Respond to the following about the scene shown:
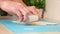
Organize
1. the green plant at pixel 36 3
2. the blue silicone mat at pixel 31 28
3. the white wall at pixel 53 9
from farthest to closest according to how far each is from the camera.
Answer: the green plant at pixel 36 3 → the white wall at pixel 53 9 → the blue silicone mat at pixel 31 28

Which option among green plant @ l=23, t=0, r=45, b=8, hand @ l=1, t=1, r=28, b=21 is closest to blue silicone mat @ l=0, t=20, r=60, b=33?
hand @ l=1, t=1, r=28, b=21

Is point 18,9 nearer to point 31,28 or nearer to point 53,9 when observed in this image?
point 31,28

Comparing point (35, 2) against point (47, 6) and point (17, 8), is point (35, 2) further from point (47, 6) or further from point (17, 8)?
point (17, 8)

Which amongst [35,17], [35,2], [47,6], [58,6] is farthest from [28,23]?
[47,6]

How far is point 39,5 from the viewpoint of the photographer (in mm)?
1979

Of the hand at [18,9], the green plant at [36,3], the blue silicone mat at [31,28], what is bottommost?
the green plant at [36,3]

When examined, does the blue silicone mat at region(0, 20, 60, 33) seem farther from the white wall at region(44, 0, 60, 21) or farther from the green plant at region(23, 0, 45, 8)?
the green plant at region(23, 0, 45, 8)

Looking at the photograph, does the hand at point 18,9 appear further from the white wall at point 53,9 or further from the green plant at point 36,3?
the green plant at point 36,3

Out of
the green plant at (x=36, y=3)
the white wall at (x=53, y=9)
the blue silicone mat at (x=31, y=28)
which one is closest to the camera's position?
the blue silicone mat at (x=31, y=28)

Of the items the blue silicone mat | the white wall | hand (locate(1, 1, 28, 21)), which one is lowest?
the white wall

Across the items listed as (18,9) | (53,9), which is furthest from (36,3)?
(18,9)

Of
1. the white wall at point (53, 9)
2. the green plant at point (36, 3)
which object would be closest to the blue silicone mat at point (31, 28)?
the white wall at point (53, 9)

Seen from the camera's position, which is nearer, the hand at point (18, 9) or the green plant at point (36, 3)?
the hand at point (18, 9)

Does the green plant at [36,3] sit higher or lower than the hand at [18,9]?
lower
